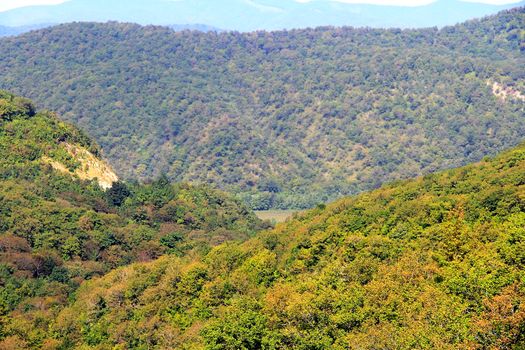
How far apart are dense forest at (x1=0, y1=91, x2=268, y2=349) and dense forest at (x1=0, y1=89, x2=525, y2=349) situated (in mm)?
199

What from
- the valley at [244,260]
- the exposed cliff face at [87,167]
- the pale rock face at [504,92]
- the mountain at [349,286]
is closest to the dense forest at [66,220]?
the valley at [244,260]

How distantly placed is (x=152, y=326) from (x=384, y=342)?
19684 mm

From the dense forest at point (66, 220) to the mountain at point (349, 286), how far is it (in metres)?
3.04

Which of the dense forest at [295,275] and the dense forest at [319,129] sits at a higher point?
the dense forest at [295,275]

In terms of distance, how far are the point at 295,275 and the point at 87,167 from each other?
46.1 metres

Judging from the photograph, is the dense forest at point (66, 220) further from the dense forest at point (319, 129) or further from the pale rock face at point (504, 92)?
the pale rock face at point (504, 92)

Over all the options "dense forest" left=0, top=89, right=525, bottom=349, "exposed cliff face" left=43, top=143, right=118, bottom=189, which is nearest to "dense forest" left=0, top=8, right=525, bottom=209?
"exposed cliff face" left=43, top=143, right=118, bottom=189

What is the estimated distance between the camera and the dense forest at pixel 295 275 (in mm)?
34062

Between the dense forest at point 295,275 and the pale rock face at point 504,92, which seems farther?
the pale rock face at point 504,92

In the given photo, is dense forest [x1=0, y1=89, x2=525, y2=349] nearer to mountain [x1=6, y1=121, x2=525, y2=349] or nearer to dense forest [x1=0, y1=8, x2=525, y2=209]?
mountain [x1=6, y1=121, x2=525, y2=349]

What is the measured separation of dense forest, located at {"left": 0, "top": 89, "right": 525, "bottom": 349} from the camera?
112 ft

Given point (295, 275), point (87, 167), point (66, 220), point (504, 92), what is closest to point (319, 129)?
point (504, 92)

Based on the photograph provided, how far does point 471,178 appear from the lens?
59000 mm

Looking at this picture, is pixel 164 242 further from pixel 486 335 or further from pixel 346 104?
pixel 346 104
